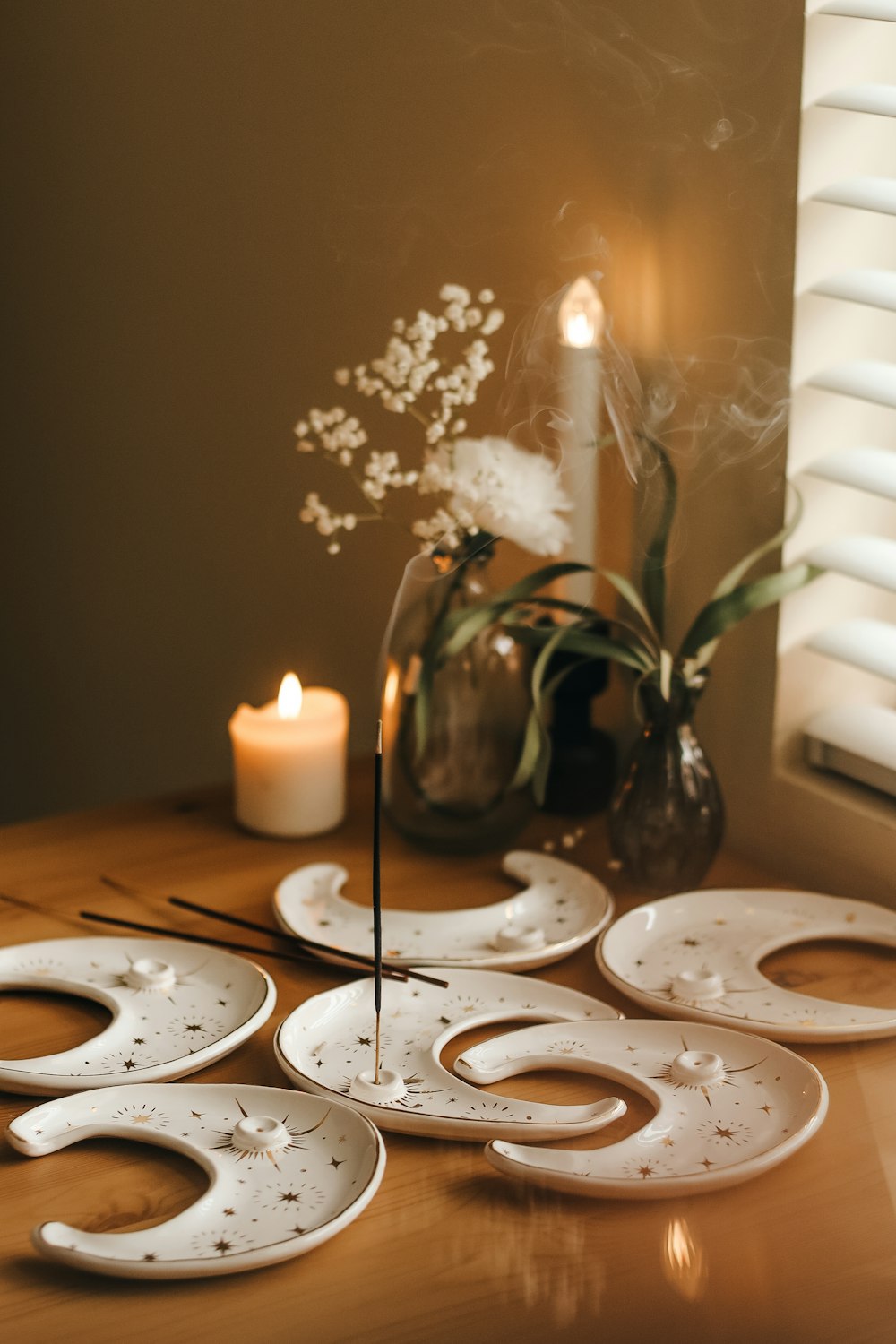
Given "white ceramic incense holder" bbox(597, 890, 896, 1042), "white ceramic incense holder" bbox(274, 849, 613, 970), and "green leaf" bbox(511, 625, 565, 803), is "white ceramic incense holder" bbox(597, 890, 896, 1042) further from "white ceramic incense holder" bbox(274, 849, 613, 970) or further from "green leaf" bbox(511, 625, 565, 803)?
"green leaf" bbox(511, 625, 565, 803)

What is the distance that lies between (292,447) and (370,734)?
1.11ft

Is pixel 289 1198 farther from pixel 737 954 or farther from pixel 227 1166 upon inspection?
pixel 737 954

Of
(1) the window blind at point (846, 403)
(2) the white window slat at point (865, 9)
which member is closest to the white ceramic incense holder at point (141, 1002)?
(1) the window blind at point (846, 403)

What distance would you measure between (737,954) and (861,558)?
0.90ft

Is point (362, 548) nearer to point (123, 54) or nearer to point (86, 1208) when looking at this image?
point (123, 54)

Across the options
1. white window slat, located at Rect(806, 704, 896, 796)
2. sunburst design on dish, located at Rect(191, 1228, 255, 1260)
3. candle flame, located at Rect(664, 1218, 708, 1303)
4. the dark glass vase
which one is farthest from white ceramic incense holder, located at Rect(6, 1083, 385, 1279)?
white window slat, located at Rect(806, 704, 896, 796)

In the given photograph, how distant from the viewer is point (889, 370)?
32.8 inches

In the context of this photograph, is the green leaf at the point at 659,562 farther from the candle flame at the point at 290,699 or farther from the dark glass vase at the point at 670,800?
the candle flame at the point at 290,699

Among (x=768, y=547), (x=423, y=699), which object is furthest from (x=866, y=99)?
(x=423, y=699)

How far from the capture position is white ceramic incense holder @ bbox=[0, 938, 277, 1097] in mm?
677

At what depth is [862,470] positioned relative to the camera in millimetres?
852

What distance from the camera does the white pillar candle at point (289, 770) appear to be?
3.33 ft

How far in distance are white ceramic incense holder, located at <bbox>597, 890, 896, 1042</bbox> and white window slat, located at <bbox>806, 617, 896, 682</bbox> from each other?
0.16 metres

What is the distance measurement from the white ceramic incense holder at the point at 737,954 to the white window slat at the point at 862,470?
0.89ft
